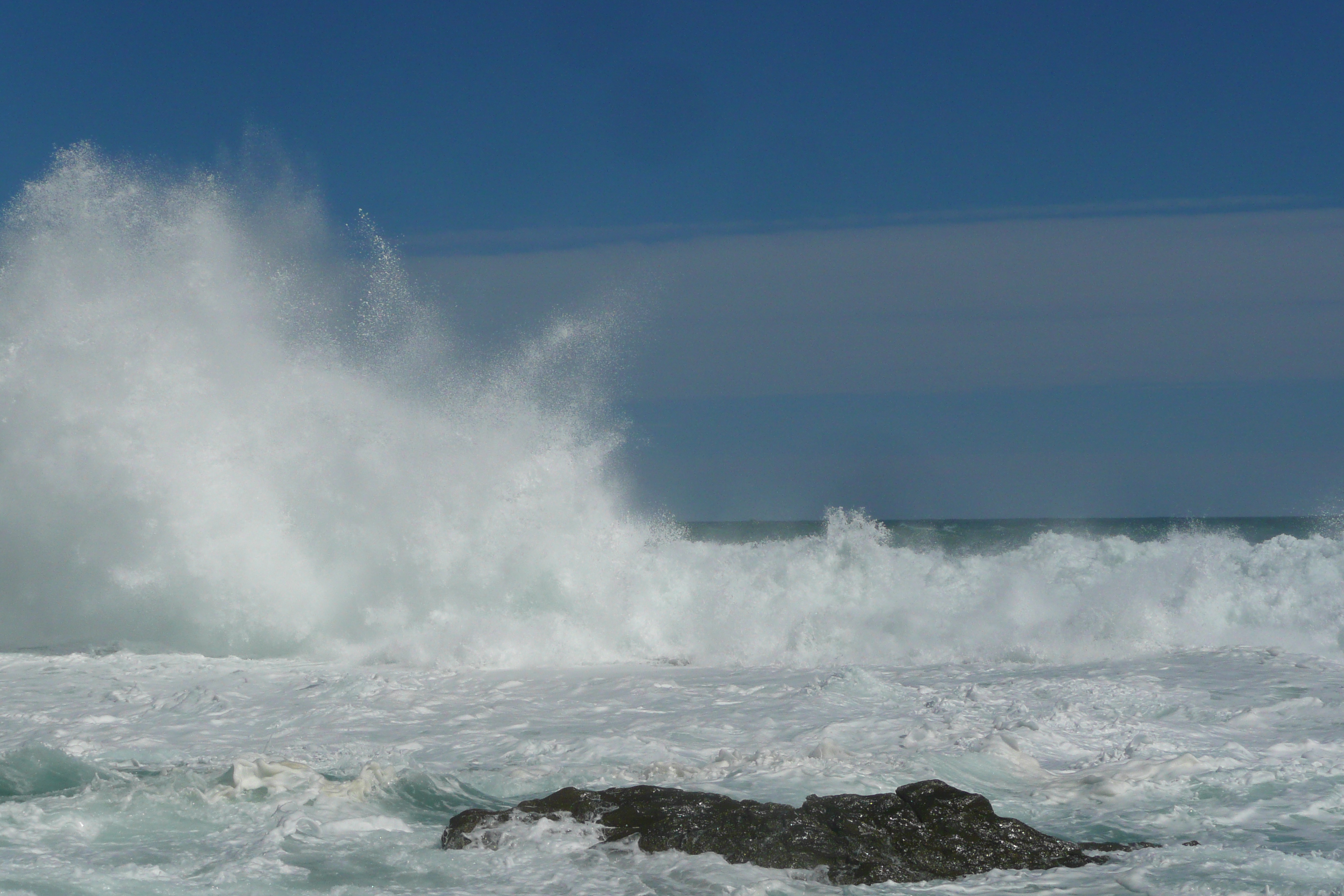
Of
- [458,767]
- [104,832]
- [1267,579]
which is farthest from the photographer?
[1267,579]

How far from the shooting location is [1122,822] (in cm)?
621

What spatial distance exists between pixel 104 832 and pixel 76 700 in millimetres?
4424

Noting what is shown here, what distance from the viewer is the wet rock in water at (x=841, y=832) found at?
529 cm

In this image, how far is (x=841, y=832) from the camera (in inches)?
216

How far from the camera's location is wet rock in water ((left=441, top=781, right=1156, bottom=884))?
5.29 metres

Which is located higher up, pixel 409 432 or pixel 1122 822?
pixel 409 432

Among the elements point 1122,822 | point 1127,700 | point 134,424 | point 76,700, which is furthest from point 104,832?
point 134,424

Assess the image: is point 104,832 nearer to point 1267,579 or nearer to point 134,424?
point 134,424

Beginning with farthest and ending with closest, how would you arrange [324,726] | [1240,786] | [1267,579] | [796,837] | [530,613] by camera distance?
[1267,579], [530,613], [324,726], [1240,786], [796,837]

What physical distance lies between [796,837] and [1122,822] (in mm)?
2024

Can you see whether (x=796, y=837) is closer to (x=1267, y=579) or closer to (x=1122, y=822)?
(x=1122, y=822)

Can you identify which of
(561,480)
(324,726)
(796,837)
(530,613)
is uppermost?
(561,480)

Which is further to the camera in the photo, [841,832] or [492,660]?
[492,660]

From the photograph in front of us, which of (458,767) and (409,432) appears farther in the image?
(409,432)
